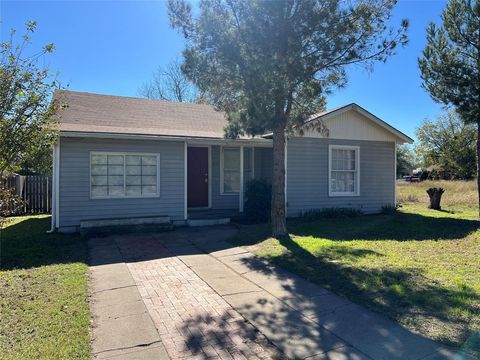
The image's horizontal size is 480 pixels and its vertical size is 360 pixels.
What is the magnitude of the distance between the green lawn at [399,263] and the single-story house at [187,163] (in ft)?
6.45

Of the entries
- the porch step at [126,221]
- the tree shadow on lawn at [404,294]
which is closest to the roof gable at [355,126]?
the porch step at [126,221]

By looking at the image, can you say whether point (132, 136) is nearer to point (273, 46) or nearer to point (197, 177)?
point (197, 177)

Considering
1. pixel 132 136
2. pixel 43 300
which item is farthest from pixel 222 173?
pixel 43 300

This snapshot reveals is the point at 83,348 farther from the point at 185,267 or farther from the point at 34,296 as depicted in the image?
the point at 185,267

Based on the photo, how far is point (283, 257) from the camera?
716 cm

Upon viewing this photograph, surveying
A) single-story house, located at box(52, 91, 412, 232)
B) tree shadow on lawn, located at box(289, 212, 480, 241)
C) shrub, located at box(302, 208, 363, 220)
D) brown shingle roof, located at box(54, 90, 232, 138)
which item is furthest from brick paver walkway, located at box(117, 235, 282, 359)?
shrub, located at box(302, 208, 363, 220)

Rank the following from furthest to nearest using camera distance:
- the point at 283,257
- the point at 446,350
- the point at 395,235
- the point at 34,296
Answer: the point at 395,235
the point at 283,257
the point at 34,296
the point at 446,350

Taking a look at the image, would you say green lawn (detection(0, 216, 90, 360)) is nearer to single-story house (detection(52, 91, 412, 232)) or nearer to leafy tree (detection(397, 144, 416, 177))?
single-story house (detection(52, 91, 412, 232))

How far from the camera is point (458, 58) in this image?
11688 mm

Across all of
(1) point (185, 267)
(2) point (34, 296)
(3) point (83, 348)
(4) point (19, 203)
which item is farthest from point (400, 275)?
(4) point (19, 203)

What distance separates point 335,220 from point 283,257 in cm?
553

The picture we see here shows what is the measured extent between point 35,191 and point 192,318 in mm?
12756

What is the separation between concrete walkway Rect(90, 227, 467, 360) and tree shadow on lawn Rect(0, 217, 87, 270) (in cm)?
115

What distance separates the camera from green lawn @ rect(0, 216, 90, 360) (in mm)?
3627
